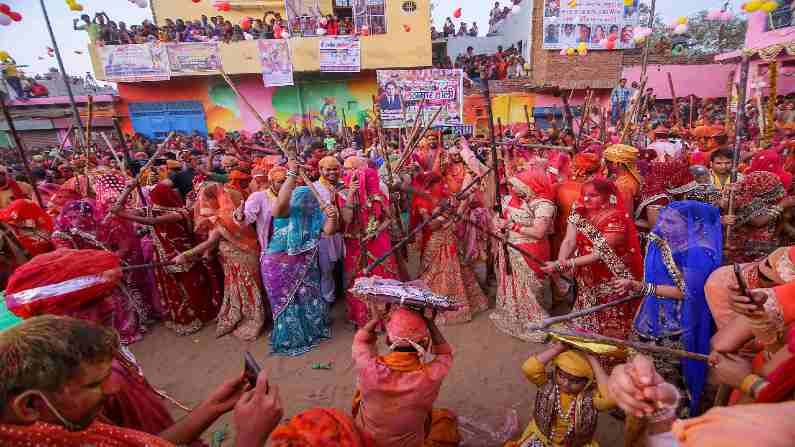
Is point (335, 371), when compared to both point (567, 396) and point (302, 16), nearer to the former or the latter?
point (567, 396)

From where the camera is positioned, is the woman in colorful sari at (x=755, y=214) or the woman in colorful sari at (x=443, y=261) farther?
the woman in colorful sari at (x=443, y=261)

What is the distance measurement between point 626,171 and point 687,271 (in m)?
1.78

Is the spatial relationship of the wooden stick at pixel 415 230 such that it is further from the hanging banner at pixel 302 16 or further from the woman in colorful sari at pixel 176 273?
the hanging banner at pixel 302 16

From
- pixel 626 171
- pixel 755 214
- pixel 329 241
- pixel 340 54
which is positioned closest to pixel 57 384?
pixel 329 241

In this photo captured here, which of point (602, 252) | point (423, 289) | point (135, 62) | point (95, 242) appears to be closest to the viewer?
point (423, 289)

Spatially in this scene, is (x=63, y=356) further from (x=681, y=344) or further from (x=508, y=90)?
(x=508, y=90)

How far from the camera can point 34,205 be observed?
4.36 m

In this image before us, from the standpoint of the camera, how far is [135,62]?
734 inches

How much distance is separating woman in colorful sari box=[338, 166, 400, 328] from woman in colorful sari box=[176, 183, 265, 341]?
3.88 ft

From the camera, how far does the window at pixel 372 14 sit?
773 inches

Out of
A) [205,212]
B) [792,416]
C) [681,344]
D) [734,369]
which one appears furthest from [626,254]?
[205,212]

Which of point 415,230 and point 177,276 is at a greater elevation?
point 415,230

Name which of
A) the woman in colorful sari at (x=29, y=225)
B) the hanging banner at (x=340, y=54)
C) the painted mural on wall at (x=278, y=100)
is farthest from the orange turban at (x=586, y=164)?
the painted mural on wall at (x=278, y=100)

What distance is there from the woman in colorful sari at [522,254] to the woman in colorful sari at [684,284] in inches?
47.8
